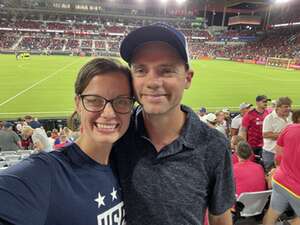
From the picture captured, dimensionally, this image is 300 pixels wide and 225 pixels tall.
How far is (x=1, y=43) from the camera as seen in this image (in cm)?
5972

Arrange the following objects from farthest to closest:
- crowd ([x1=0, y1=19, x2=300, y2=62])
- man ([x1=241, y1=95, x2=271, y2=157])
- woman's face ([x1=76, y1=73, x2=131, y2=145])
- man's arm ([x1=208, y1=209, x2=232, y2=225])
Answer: crowd ([x1=0, y1=19, x2=300, y2=62]), man ([x1=241, y1=95, x2=271, y2=157]), man's arm ([x1=208, y1=209, x2=232, y2=225]), woman's face ([x1=76, y1=73, x2=131, y2=145])

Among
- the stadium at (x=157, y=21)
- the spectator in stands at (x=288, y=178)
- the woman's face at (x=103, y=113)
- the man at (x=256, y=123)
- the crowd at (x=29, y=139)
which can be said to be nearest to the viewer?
the woman's face at (x=103, y=113)

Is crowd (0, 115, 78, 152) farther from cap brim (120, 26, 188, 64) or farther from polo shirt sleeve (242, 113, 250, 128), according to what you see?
cap brim (120, 26, 188, 64)

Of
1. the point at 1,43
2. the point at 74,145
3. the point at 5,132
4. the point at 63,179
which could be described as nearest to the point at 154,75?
the point at 74,145

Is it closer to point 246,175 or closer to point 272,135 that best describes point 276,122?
point 272,135

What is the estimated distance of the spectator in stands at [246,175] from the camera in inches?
164

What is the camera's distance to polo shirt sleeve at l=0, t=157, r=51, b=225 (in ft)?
3.87

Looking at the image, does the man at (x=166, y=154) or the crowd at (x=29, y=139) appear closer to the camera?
the man at (x=166, y=154)

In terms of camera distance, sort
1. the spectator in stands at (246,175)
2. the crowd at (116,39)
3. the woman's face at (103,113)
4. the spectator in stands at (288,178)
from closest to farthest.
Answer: the woman's face at (103,113), the spectator in stands at (288,178), the spectator in stands at (246,175), the crowd at (116,39)

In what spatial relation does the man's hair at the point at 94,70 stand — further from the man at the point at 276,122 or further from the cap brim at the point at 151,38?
the man at the point at 276,122

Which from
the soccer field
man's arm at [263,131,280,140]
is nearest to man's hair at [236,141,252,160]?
man's arm at [263,131,280,140]

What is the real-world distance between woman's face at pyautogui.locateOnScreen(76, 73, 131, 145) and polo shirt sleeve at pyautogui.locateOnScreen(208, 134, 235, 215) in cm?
61

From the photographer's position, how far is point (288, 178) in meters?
3.69

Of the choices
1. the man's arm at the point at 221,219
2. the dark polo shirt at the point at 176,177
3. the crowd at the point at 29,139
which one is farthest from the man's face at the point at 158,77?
the crowd at the point at 29,139
